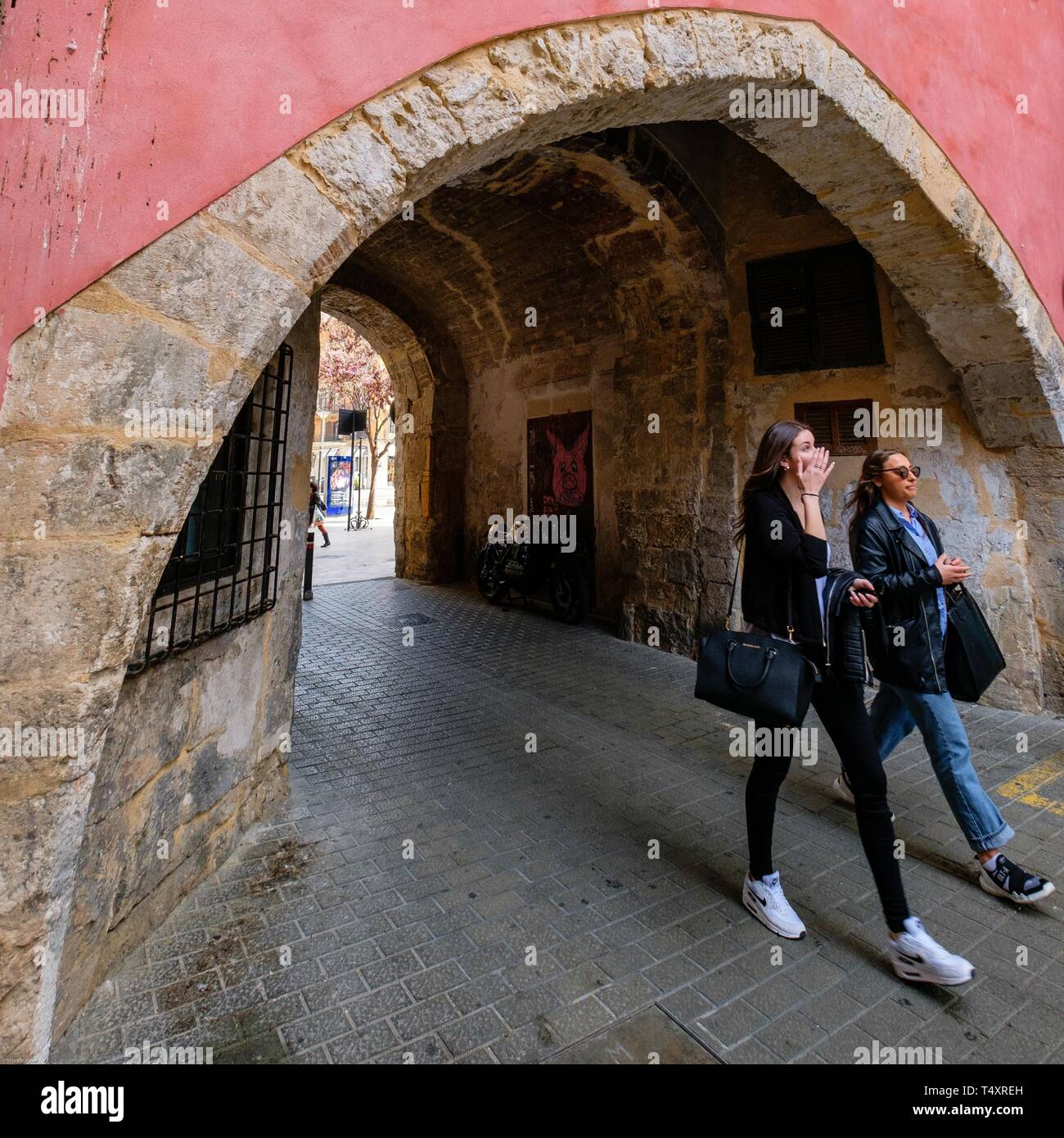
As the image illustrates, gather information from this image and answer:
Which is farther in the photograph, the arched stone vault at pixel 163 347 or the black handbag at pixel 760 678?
the black handbag at pixel 760 678

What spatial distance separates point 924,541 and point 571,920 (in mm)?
1977

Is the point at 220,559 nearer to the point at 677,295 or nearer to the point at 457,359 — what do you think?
the point at 677,295

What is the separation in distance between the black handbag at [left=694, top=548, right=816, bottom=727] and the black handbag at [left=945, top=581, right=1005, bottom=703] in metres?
0.83

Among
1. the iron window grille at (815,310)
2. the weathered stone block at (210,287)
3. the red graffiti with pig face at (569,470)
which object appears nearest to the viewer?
the weathered stone block at (210,287)

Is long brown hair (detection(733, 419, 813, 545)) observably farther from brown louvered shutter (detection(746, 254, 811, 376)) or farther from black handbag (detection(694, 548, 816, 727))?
brown louvered shutter (detection(746, 254, 811, 376))

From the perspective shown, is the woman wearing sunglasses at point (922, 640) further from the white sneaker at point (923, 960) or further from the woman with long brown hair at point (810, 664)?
the white sneaker at point (923, 960)

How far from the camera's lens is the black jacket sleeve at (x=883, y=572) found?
8.22 ft

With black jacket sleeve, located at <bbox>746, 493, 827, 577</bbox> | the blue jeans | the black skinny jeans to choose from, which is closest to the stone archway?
black jacket sleeve, located at <bbox>746, 493, 827, 577</bbox>

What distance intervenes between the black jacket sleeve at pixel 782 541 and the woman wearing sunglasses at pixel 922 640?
55cm

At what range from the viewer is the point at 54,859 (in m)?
1.50

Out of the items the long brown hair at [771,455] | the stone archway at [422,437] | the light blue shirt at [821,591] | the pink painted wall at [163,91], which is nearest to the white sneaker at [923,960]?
the light blue shirt at [821,591]

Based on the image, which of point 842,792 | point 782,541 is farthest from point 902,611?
point 842,792

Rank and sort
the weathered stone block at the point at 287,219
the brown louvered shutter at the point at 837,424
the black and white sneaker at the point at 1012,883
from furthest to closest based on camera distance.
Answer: the brown louvered shutter at the point at 837,424
the black and white sneaker at the point at 1012,883
the weathered stone block at the point at 287,219

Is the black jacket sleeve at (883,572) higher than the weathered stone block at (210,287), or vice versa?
the weathered stone block at (210,287)
